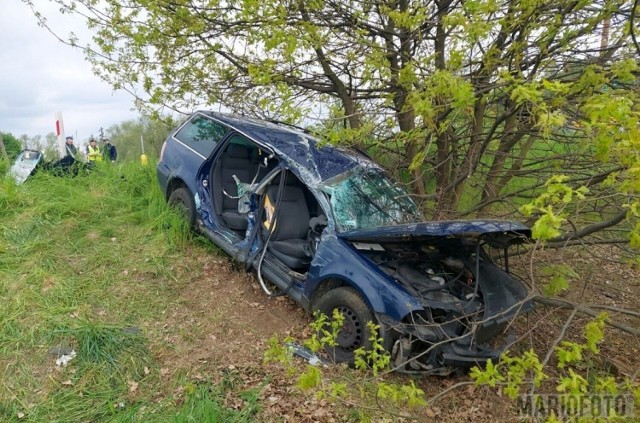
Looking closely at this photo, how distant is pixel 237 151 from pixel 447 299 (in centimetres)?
326

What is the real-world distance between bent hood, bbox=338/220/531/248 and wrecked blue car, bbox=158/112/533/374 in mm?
11

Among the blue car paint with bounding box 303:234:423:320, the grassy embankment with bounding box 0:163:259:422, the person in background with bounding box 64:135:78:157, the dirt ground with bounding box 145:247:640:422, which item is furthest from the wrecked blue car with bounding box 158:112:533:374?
the person in background with bounding box 64:135:78:157

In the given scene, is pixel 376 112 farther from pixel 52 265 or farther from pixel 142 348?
pixel 52 265

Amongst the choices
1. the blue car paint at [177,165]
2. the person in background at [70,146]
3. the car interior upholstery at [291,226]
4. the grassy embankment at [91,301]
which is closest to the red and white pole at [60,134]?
the person in background at [70,146]

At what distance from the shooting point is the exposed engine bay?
3248 mm

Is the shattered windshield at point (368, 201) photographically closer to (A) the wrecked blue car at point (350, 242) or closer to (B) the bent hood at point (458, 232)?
(A) the wrecked blue car at point (350, 242)

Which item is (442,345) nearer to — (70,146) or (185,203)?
(185,203)

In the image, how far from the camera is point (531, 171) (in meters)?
4.69

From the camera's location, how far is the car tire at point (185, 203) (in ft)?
17.8

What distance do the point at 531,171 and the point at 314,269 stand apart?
2.64 meters

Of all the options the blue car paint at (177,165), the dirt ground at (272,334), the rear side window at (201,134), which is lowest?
the dirt ground at (272,334)

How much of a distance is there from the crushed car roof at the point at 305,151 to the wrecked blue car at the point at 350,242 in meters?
0.02

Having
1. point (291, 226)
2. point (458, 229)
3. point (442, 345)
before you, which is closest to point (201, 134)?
point (291, 226)

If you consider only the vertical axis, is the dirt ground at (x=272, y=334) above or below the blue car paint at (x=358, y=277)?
below
